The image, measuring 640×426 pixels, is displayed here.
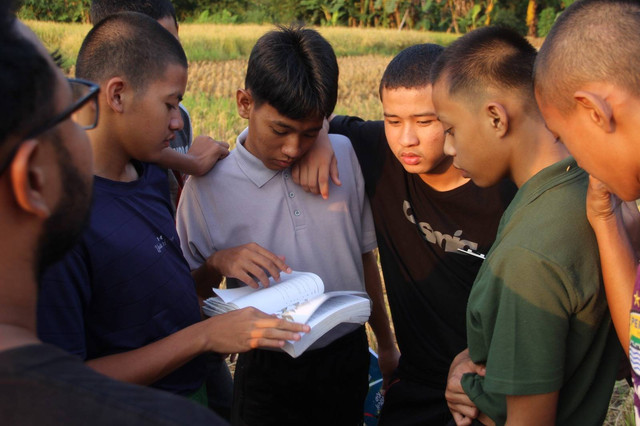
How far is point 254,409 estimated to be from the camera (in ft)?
8.37

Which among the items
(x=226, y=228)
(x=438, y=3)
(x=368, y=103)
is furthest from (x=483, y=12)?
(x=226, y=228)

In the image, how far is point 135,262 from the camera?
1.92 m

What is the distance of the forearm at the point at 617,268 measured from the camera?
164 cm

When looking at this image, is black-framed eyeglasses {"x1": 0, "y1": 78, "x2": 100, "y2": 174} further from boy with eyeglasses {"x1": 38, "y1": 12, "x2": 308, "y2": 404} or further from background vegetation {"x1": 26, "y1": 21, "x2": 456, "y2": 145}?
background vegetation {"x1": 26, "y1": 21, "x2": 456, "y2": 145}

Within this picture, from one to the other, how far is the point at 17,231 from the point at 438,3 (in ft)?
97.9

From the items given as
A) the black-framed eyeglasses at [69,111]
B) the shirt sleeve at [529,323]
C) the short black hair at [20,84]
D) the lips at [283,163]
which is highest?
the short black hair at [20,84]

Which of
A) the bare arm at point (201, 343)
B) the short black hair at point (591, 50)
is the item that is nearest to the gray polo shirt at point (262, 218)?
the bare arm at point (201, 343)

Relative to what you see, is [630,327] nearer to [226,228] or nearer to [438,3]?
[226,228]

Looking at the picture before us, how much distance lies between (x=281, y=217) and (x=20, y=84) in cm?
158

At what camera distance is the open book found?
6.66 ft

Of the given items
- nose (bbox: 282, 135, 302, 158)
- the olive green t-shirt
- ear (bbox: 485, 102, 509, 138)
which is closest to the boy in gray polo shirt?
nose (bbox: 282, 135, 302, 158)

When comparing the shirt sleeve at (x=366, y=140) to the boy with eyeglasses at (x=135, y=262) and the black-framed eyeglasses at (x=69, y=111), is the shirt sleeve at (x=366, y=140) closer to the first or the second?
the boy with eyeglasses at (x=135, y=262)

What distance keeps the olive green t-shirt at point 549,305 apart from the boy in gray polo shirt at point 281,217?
2.79 feet

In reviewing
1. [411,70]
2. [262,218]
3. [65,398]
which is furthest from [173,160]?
[65,398]
